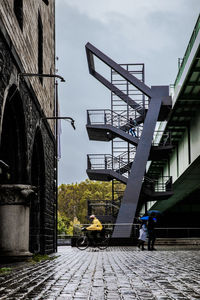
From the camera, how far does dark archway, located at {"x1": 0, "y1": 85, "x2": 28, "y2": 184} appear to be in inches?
518

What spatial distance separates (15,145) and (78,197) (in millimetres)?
78454

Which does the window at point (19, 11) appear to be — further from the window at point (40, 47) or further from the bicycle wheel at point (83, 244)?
the bicycle wheel at point (83, 244)

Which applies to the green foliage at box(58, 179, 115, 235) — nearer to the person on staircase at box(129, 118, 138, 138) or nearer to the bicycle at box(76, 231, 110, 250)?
the person on staircase at box(129, 118, 138, 138)

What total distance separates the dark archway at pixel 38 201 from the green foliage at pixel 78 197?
6295 cm

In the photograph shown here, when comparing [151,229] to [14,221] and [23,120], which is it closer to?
[23,120]

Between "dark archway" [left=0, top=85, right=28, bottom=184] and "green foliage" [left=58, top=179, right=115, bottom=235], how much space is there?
67.9m

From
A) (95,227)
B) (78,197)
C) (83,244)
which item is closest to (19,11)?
(95,227)

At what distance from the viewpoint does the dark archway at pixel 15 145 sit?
13.2 m

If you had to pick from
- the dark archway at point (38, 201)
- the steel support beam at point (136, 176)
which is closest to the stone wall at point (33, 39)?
the dark archway at point (38, 201)

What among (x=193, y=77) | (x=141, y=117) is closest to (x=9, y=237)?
(x=193, y=77)

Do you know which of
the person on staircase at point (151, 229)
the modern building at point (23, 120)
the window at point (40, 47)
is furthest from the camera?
the person on staircase at point (151, 229)

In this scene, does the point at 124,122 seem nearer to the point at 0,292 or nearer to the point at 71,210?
the point at 0,292

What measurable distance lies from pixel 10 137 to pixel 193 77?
9.93 meters

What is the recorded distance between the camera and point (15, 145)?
13.5 meters
